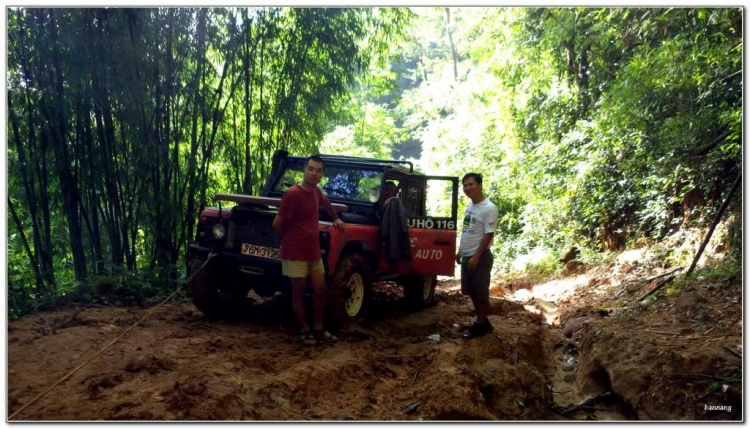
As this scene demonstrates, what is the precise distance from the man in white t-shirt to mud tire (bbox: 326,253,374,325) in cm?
89

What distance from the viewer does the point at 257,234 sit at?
4.74 meters

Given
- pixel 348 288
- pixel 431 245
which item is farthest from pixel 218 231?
pixel 431 245

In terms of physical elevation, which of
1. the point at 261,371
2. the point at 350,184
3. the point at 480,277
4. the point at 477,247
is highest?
the point at 350,184

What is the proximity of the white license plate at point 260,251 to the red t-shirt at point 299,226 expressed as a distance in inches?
17.0

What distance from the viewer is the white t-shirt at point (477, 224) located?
14.4ft

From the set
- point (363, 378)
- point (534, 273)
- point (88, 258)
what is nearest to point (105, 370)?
point (363, 378)

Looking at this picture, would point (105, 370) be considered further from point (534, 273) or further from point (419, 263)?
point (534, 273)

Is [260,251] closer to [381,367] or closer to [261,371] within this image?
[261,371]

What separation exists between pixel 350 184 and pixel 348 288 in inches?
49.1

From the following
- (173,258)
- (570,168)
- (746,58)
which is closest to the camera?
(746,58)

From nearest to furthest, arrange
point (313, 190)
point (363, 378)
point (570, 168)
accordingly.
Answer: point (363, 378) < point (313, 190) < point (570, 168)

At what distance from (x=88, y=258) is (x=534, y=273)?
725 cm

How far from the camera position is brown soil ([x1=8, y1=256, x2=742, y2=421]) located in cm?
292

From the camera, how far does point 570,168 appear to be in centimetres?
975
